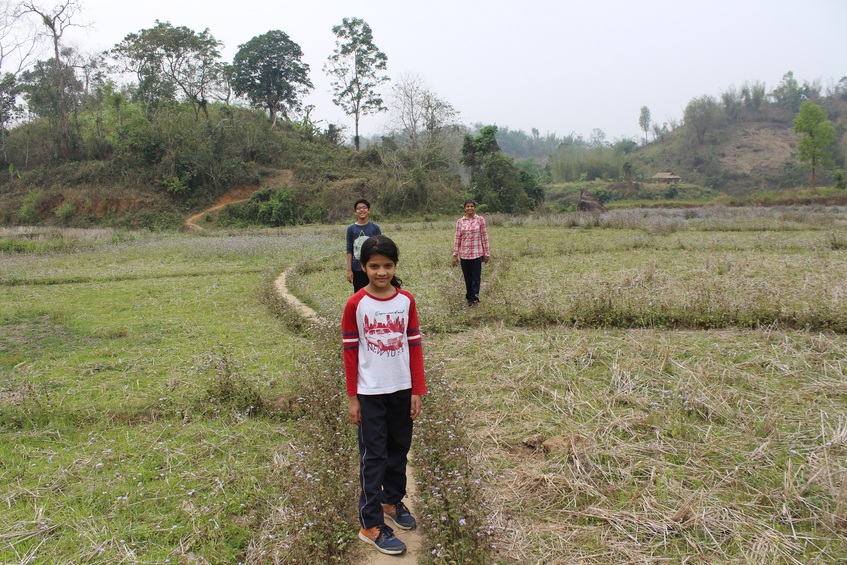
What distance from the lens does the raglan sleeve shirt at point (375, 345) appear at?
282 centimetres

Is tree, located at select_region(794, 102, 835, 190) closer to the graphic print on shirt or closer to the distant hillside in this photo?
the distant hillside

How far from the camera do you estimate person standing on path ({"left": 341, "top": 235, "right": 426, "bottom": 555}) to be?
2787 mm

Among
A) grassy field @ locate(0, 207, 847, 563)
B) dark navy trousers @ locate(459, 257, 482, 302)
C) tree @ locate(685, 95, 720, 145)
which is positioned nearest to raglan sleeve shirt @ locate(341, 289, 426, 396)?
grassy field @ locate(0, 207, 847, 563)

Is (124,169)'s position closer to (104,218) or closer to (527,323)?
(104,218)

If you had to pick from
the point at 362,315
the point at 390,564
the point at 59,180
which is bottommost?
the point at 390,564

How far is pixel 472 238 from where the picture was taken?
7320 mm

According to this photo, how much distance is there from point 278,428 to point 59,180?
3658cm

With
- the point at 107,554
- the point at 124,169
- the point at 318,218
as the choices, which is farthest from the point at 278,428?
the point at 124,169

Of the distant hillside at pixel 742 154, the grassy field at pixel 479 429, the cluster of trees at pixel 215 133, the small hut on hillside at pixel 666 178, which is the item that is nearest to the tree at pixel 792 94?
the distant hillside at pixel 742 154

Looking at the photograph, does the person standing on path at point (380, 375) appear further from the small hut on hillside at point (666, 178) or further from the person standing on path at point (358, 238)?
the small hut on hillside at point (666, 178)

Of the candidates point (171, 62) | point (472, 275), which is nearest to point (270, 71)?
point (171, 62)

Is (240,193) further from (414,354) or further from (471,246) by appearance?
(414,354)

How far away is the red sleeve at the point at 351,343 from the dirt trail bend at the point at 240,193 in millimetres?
30340

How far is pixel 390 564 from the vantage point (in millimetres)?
2635
